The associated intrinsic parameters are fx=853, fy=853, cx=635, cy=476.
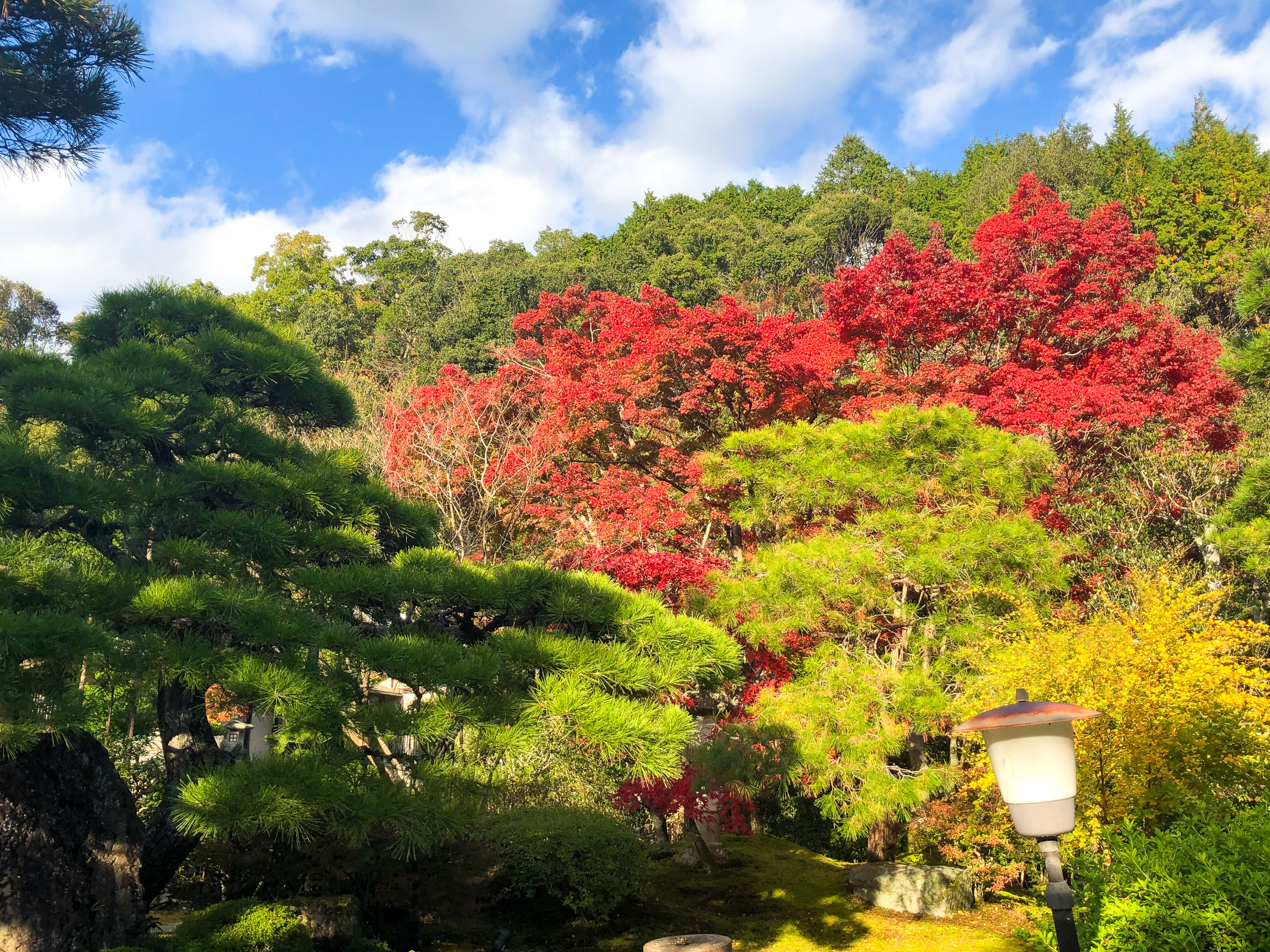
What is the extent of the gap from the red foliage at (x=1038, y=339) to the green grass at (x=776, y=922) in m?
4.88

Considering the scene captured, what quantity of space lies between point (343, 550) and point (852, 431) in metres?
4.82

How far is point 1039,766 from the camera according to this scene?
108 inches

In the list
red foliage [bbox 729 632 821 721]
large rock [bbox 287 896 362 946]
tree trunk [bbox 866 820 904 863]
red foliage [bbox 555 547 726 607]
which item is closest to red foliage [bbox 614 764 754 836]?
red foliage [bbox 729 632 821 721]

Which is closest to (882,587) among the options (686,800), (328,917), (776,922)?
(686,800)

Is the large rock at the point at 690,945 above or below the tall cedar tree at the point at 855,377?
below

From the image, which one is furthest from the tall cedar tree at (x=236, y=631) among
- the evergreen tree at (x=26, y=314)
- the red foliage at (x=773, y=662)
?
the evergreen tree at (x=26, y=314)

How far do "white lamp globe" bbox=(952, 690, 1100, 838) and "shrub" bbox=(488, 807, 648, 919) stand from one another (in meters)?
4.59

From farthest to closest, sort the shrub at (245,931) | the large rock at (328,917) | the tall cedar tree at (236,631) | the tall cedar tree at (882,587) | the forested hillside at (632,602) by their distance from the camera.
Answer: the tall cedar tree at (882,587), the large rock at (328,917), the shrub at (245,931), the forested hillside at (632,602), the tall cedar tree at (236,631)

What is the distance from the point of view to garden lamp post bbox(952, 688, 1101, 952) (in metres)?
2.70

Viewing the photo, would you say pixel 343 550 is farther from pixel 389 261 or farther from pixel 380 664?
pixel 389 261

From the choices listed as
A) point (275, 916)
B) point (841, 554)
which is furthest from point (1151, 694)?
point (275, 916)

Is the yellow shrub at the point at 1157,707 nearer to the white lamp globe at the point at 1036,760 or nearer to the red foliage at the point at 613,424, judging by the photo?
the white lamp globe at the point at 1036,760

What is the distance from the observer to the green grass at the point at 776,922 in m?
6.70

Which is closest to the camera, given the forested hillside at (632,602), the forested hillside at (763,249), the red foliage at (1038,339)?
the forested hillside at (632,602)
